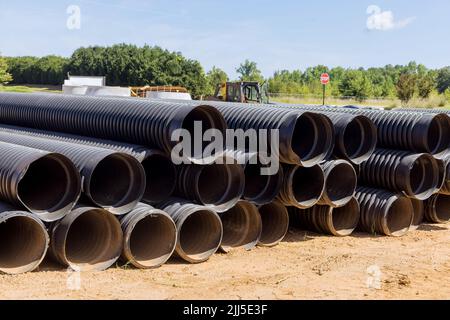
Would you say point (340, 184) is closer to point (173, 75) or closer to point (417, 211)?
point (417, 211)

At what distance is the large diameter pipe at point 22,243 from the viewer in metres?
5.97

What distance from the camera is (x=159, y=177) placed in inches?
301

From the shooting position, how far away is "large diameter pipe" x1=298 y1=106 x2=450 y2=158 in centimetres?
877

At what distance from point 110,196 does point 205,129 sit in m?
1.81

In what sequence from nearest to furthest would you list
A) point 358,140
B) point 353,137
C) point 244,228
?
A: point 244,228 < point 358,140 < point 353,137

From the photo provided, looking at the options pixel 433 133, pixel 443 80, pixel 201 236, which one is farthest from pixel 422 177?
pixel 443 80

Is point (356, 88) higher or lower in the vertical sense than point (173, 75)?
lower

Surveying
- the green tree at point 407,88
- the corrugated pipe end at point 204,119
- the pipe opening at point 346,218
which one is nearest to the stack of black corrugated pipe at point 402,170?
the pipe opening at point 346,218

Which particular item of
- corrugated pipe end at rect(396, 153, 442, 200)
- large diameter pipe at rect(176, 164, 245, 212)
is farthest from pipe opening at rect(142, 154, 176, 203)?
corrugated pipe end at rect(396, 153, 442, 200)

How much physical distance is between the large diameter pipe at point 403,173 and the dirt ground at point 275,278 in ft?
3.89

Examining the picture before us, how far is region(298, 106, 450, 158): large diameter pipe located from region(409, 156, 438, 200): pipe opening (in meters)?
0.22

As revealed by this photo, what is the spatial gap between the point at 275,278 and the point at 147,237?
6.13 ft

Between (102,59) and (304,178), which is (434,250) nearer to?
(304,178)

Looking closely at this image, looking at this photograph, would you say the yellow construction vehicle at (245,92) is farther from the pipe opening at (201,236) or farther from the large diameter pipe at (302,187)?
the pipe opening at (201,236)
